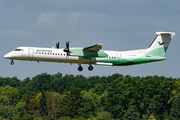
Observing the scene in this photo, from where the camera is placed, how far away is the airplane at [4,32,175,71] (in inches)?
1700

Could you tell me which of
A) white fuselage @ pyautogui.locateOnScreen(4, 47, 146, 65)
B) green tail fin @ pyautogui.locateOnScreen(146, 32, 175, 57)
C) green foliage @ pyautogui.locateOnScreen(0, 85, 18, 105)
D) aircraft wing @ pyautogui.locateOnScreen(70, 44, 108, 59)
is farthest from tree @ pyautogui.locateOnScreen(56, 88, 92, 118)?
green foliage @ pyautogui.locateOnScreen(0, 85, 18, 105)

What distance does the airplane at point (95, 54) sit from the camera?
4319 cm

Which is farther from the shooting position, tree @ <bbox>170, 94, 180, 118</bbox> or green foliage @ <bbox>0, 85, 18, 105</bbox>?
green foliage @ <bbox>0, 85, 18, 105</bbox>

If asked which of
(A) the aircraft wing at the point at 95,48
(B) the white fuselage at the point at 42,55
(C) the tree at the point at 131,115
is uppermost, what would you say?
(A) the aircraft wing at the point at 95,48

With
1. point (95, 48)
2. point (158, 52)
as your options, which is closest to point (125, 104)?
point (158, 52)

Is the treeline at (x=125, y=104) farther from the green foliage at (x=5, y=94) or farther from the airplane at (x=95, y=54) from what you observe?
the airplane at (x=95, y=54)

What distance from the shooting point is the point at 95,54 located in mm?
44594

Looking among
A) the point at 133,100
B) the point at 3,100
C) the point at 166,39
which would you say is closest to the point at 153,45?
the point at 166,39

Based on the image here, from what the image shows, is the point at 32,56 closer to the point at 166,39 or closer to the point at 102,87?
the point at 166,39

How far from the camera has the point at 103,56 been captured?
44.6 m

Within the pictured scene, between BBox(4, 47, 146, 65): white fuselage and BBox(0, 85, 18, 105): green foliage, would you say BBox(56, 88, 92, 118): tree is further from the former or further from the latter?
BBox(0, 85, 18, 105): green foliage

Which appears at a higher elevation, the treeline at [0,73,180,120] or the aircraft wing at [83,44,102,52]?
the aircraft wing at [83,44,102,52]

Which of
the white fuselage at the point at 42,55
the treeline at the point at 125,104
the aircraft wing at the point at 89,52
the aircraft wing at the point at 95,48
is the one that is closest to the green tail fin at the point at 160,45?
the aircraft wing at the point at 89,52

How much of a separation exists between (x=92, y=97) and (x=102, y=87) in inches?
1076
